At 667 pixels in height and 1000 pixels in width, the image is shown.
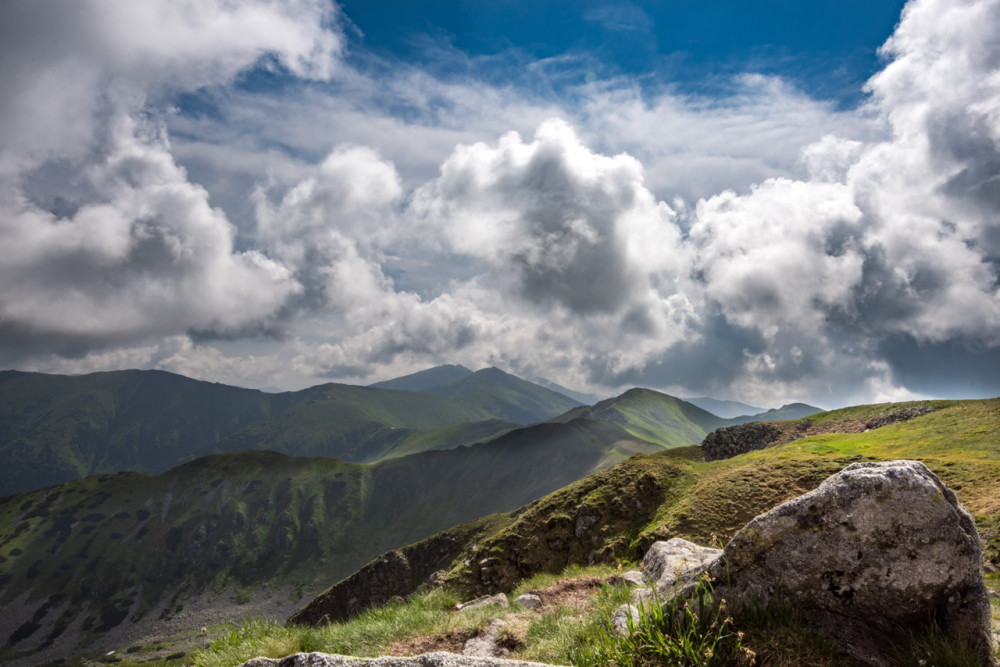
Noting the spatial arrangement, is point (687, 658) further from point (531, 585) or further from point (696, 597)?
point (531, 585)

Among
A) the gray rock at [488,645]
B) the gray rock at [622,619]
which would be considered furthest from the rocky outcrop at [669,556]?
the gray rock at [488,645]

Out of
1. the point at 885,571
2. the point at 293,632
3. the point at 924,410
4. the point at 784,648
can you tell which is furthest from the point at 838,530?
the point at 924,410

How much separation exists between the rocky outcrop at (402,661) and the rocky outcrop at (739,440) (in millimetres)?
92279

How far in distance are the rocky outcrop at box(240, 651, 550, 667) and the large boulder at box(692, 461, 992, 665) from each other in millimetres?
3406

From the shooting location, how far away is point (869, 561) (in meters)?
6.14

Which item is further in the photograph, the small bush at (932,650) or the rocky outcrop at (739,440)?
the rocky outcrop at (739,440)

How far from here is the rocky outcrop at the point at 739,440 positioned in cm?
8750

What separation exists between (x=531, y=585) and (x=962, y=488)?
30.1 meters

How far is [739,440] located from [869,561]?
94174 mm

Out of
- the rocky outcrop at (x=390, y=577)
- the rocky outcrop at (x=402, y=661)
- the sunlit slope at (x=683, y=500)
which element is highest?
the rocky outcrop at (x=402, y=661)

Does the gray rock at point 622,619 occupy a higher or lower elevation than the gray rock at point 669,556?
higher

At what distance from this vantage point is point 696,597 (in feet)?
20.1

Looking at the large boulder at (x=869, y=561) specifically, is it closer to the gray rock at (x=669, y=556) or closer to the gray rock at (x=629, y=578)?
the gray rock at (x=669, y=556)

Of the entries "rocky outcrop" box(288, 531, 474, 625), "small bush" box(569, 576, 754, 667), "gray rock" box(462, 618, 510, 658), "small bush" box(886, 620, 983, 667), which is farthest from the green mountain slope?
"rocky outcrop" box(288, 531, 474, 625)
